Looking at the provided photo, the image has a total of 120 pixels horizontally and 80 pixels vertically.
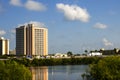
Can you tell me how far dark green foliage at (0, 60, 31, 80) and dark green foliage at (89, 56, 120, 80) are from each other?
9.35 m

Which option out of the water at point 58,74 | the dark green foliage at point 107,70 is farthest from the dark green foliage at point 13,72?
the water at point 58,74

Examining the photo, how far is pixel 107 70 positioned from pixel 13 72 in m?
13.0

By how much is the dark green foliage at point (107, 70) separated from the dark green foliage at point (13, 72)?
9347 millimetres

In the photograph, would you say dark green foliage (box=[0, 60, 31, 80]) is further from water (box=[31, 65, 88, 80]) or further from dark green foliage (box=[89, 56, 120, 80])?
water (box=[31, 65, 88, 80])

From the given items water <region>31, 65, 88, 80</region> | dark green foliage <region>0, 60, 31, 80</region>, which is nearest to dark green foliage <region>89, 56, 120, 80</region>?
dark green foliage <region>0, 60, 31, 80</region>

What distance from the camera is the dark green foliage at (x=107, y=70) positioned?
154 feet

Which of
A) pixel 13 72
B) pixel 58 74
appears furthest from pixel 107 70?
pixel 58 74

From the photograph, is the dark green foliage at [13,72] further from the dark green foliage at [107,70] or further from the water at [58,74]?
the water at [58,74]

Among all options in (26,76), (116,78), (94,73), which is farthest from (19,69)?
(116,78)

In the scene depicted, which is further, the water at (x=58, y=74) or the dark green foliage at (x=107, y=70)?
the water at (x=58, y=74)

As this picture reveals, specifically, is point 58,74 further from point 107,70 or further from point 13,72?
point 107,70

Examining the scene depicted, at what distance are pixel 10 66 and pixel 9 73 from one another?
181 centimetres

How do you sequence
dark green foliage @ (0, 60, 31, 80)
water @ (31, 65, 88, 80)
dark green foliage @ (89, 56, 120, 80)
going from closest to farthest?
1. dark green foliage @ (89, 56, 120, 80)
2. dark green foliage @ (0, 60, 31, 80)
3. water @ (31, 65, 88, 80)

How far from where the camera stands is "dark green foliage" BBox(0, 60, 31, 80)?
48.7 m
